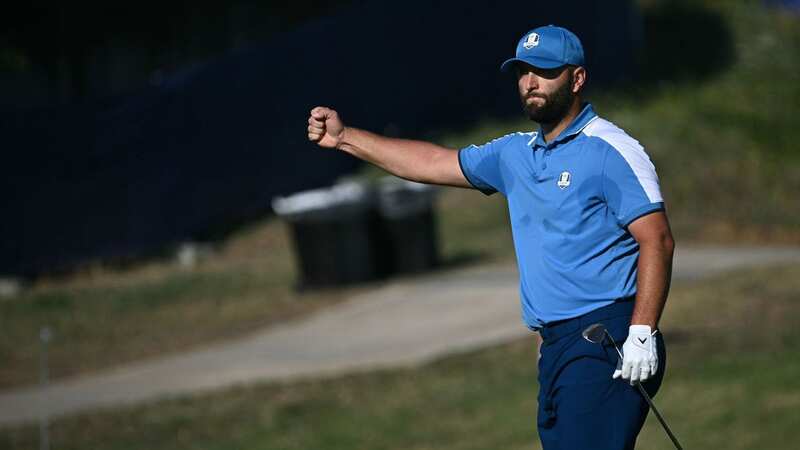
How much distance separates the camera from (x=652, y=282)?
5109 mm

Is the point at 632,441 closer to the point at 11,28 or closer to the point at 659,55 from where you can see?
the point at 11,28

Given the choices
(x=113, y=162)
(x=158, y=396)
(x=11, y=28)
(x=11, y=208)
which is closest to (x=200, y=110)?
(x=113, y=162)

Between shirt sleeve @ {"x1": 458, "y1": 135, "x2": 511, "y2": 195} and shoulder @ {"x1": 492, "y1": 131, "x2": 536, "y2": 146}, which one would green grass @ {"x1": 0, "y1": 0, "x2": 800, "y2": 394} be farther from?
shoulder @ {"x1": 492, "y1": 131, "x2": 536, "y2": 146}

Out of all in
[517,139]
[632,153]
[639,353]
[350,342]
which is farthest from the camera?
[350,342]

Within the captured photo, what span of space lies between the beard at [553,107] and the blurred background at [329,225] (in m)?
4.64

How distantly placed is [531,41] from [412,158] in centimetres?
79

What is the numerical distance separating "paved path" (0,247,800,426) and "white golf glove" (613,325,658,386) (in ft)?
23.2

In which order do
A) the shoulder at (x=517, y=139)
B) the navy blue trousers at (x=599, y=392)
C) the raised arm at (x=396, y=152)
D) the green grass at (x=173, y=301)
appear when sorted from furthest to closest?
the green grass at (x=173, y=301) → the raised arm at (x=396, y=152) → the shoulder at (x=517, y=139) → the navy blue trousers at (x=599, y=392)

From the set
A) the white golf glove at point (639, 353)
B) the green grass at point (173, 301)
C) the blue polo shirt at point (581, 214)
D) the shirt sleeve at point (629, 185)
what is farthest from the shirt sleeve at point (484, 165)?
the green grass at point (173, 301)

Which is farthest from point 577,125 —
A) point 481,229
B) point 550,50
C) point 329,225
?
point 481,229

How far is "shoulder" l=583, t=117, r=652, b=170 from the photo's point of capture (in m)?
5.23

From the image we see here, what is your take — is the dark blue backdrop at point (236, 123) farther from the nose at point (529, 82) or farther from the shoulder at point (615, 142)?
the shoulder at point (615, 142)

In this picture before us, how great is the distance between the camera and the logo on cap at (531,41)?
535 cm

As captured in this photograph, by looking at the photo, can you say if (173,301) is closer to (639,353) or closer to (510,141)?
(510,141)
